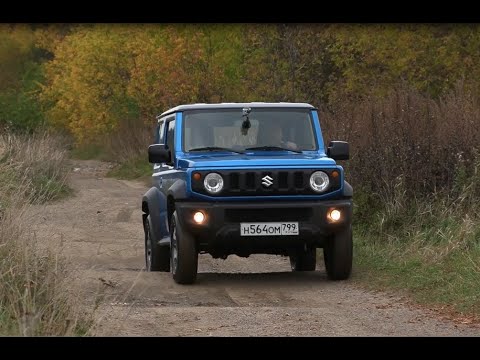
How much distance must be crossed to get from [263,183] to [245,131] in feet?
4.04

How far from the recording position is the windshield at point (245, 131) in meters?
12.0

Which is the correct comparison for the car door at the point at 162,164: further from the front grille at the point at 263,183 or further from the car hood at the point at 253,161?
the front grille at the point at 263,183

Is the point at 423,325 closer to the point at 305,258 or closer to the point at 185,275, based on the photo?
the point at 185,275

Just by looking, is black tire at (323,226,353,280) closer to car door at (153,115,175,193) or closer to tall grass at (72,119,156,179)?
car door at (153,115,175,193)

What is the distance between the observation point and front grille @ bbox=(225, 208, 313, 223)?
36.1 feet

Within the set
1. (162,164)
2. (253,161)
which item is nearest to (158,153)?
(162,164)

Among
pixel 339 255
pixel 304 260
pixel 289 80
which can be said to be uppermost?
pixel 289 80

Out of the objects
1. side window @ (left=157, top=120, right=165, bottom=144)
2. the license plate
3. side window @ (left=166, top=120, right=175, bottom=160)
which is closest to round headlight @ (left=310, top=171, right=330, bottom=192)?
the license plate

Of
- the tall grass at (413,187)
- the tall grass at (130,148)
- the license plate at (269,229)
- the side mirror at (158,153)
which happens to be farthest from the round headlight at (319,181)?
the tall grass at (130,148)

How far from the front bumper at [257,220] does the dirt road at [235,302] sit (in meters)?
0.50

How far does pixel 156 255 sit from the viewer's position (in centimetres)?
1283

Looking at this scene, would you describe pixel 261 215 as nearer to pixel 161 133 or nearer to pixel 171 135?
pixel 171 135

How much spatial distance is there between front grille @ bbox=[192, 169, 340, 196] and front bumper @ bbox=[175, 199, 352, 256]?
113 mm
